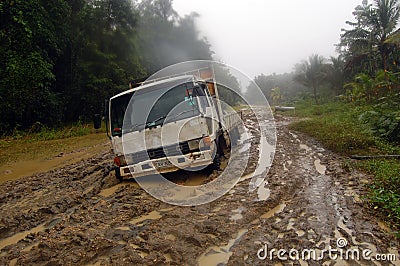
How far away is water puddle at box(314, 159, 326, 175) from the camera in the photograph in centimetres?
606

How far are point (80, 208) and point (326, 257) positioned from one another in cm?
357

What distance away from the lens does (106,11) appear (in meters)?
21.9

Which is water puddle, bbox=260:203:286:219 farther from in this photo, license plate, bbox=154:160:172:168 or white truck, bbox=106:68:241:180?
license plate, bbox=154:160:172:168

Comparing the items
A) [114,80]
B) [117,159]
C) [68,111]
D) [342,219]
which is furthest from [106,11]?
[342,219]

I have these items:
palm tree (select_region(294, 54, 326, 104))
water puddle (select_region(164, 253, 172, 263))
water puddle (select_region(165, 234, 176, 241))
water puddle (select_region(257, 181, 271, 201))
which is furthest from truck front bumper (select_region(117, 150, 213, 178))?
palm tree (select_region(294, 54, 326, 104))

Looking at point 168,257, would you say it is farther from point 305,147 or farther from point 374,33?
point 374,33

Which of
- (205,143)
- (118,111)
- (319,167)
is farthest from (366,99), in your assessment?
(118,111)

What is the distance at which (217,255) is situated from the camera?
2.95 m

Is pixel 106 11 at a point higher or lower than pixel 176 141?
higher

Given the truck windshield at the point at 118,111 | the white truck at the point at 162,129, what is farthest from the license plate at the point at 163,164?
the truck windshield at the point at 118,111

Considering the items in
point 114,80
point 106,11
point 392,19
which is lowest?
point 114,80

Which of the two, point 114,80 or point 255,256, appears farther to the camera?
point 114,80

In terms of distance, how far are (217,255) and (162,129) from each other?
3.04 meters

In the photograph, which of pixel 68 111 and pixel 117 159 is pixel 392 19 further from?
pixel 68 111
